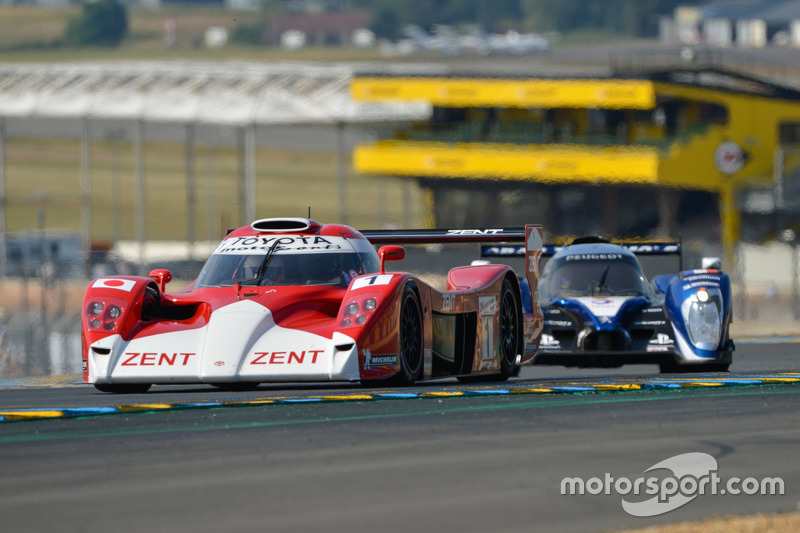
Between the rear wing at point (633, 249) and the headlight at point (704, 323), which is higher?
the rear wing at point (633, 249)

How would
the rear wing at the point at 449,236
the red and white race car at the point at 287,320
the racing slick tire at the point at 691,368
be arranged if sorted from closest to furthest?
the red and white race car at the point at 287,320 < the rear wing at the point at 449,236 < the racing slick tire at the point at 691,368

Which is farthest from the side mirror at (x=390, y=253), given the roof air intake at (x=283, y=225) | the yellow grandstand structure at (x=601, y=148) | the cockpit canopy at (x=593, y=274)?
the yellow grandstand structure at (x=601, y=148)

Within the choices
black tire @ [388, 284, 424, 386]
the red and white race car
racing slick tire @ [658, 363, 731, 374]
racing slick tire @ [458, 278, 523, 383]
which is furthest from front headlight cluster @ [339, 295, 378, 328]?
racing slick tire @ [658, 363, 731, 374]

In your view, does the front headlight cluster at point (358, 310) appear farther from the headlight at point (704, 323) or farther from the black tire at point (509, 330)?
the headlight at point (704, 323)

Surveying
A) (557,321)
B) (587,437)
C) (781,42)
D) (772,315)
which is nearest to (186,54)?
(781,42)

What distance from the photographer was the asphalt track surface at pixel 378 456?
612 centimetres

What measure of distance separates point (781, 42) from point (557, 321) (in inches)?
3887

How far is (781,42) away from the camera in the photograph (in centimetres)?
10981

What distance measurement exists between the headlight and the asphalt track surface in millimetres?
4730

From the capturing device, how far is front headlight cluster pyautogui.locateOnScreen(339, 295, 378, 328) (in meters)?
10.7

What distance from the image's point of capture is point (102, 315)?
36.4 ft

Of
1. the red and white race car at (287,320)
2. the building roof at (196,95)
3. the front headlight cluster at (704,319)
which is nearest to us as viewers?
the red and white race car at (287,320)

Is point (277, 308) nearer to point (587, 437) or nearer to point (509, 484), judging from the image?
point (587, 437)

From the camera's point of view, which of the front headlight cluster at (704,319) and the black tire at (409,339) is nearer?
the black tire at (409,339)
